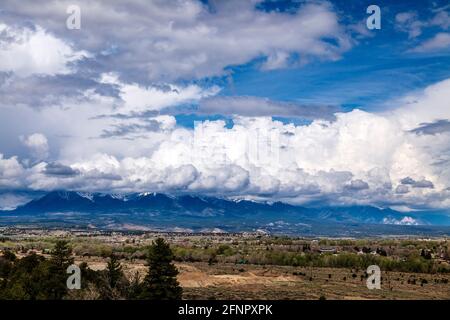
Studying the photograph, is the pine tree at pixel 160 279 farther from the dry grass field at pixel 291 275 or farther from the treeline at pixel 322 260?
the treeline at pixel 322 260

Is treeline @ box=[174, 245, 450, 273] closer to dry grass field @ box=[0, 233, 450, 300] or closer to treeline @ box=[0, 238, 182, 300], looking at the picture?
dry grass field @ box=[0, 233, 450, 300]

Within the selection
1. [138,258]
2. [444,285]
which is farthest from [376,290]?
[138,258]

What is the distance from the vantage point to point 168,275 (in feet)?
162

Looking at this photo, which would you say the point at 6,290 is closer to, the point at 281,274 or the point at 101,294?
the point at 101,294

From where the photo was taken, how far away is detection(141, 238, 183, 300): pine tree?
48.0m

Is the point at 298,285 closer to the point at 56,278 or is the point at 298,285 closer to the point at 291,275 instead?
the point at 291,275

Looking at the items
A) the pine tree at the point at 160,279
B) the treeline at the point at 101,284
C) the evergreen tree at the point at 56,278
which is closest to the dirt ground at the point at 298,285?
the treeline at the point at 101,284

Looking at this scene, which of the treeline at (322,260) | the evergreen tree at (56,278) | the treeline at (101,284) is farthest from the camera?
the treeline at (322,260)

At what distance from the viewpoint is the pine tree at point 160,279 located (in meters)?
48.0

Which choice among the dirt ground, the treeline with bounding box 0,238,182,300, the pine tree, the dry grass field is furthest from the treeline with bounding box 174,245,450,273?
the pine tree

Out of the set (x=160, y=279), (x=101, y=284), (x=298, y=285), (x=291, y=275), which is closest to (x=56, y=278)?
(x=101, y=284)

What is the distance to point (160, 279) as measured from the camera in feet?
160
